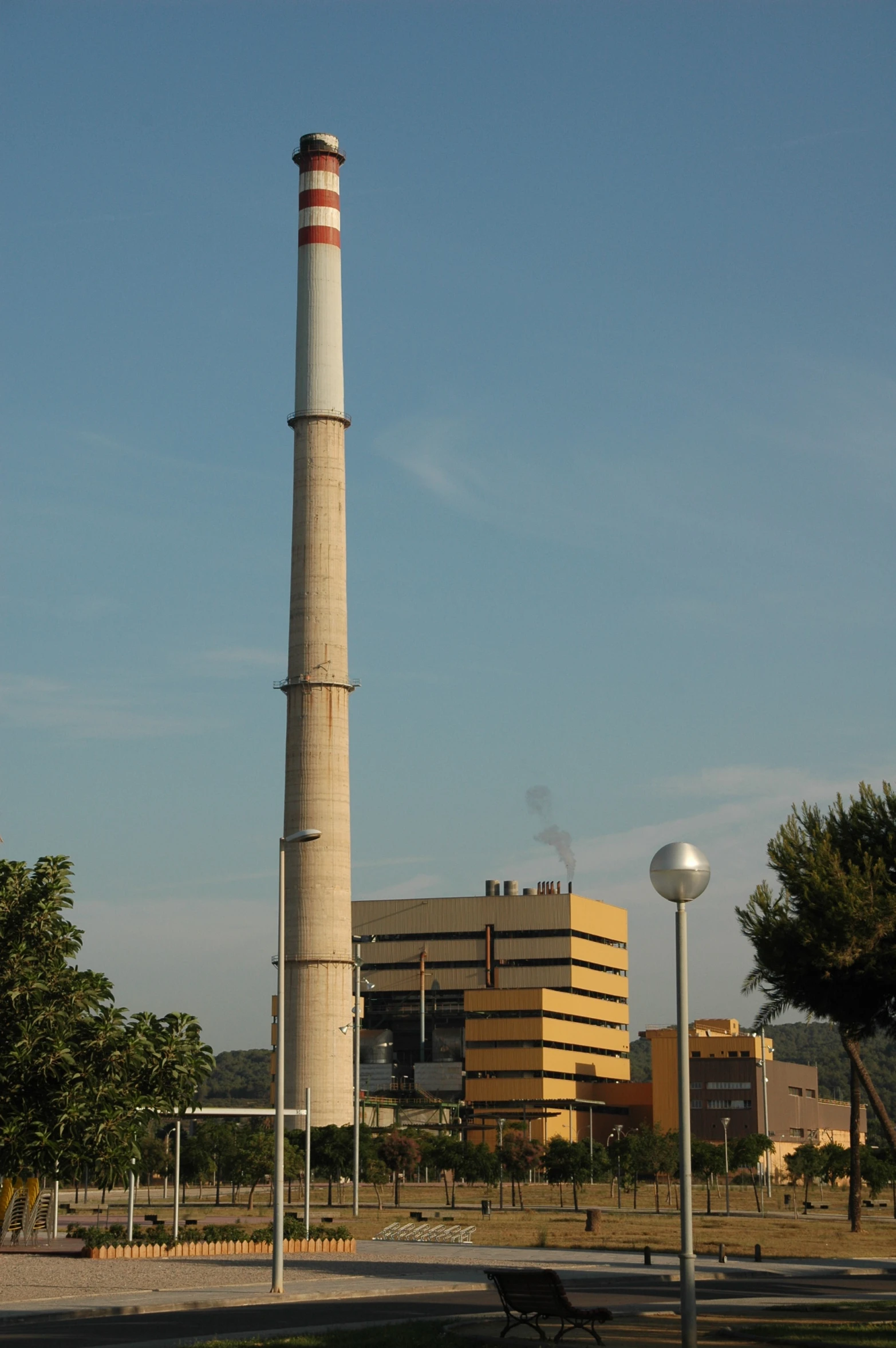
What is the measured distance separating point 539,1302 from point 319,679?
230 feet

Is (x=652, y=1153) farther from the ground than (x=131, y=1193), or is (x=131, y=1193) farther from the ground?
(x=131, y=1193)

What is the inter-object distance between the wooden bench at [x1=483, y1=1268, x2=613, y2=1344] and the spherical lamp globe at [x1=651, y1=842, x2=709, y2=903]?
6.31 metres

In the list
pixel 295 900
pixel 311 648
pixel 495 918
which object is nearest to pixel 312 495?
pixel 311 648

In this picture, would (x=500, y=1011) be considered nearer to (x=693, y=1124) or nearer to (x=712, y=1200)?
(x=693, y=1124)

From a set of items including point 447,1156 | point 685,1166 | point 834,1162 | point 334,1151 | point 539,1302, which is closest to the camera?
point 685,1166

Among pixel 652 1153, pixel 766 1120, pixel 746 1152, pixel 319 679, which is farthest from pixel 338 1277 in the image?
pixel 766 1120

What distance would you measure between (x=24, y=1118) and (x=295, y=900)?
54.5 m

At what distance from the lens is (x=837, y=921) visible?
2808cm

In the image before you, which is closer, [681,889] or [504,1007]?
[681,889]

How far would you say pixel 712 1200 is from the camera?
9125cm

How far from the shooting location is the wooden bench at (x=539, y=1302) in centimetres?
1872

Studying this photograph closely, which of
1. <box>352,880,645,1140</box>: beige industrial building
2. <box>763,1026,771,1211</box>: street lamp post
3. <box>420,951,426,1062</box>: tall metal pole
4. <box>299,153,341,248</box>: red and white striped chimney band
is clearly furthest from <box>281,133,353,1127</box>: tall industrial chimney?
<box>420,951,426,1062</box>: tall metal pole

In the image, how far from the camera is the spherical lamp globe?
15.1 metres

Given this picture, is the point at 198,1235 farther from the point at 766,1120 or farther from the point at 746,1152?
the point at 766,1120
